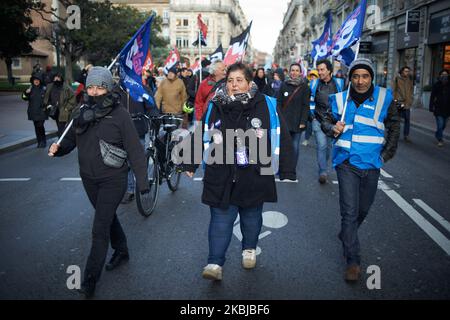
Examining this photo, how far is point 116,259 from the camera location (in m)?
4.07

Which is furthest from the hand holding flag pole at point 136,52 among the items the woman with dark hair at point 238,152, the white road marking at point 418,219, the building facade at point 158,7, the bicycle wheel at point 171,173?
the building facade at point 158,7

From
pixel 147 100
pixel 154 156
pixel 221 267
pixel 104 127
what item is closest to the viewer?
pixel 104 127

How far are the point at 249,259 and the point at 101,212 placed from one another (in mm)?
1370

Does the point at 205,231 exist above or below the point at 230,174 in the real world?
below

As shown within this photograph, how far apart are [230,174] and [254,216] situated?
0.47 metres

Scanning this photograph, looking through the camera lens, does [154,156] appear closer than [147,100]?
Yes

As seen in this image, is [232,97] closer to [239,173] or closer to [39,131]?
[239,173]

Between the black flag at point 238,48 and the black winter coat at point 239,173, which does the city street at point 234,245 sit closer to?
the black winter coat at point 239,173

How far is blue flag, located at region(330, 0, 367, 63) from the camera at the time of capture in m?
6.00

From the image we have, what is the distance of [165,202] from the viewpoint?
633cm

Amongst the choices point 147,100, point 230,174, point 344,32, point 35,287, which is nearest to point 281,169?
point 230,174

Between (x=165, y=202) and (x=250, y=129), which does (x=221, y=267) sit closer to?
(x=250, y=129)

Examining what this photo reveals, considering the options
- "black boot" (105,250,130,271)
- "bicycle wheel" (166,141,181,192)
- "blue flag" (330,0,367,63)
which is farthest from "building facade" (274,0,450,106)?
"black boot" (105,250,130,271)

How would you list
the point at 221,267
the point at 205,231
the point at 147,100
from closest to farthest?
the point at 221,267
the point at 205,231
the point at 147,100
